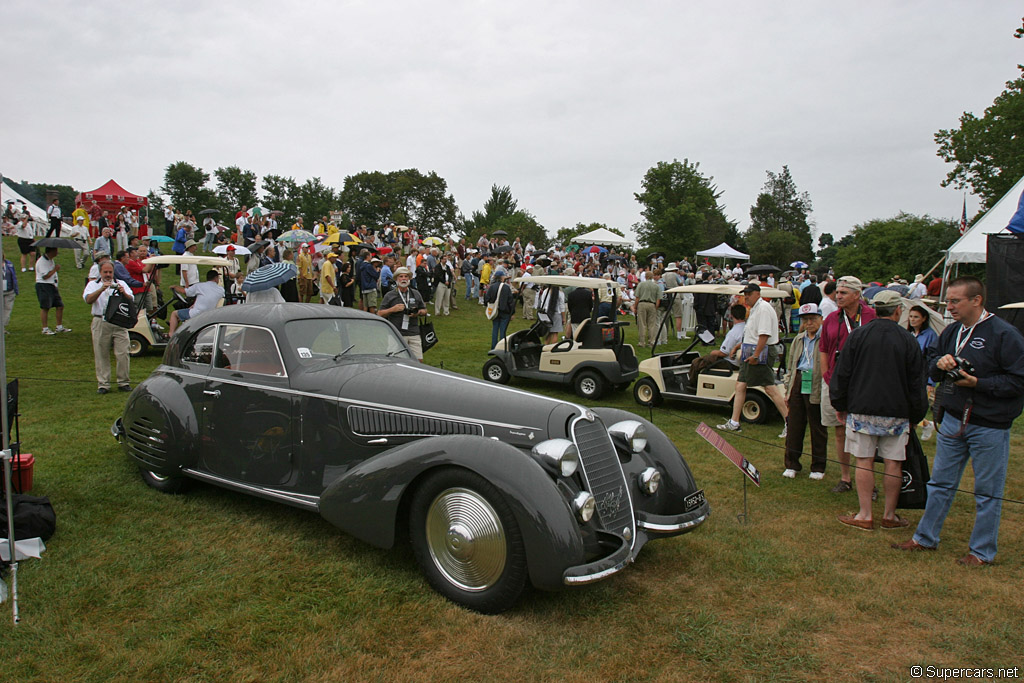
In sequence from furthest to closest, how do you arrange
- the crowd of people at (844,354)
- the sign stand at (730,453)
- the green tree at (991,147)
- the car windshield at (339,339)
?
1. the green tree at (991,147)
2. the car windshield at (339,339)
3. the sign stand at (730,453)
4. the crowd of people at (844,354)

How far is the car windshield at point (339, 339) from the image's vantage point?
494cm

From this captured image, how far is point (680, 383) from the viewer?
9.73 metres

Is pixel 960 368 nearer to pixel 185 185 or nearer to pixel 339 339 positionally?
pixel 339 339

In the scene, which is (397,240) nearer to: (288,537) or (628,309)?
(628,309)

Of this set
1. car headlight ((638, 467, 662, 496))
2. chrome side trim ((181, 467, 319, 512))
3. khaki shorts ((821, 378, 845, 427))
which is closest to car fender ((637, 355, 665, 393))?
khaki shorts ((821, 378, 845, 427))

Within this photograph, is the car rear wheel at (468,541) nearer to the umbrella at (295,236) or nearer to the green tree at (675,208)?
the umbrella at (295,236)

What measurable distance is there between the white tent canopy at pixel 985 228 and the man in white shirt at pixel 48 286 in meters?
19.7

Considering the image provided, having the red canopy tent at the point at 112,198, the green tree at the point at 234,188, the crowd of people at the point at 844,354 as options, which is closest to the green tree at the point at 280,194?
the green tree at the point at 234,188

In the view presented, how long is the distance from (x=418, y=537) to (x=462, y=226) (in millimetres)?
75147

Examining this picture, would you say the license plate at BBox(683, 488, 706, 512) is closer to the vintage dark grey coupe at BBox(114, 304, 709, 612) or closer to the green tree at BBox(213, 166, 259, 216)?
the vintage dark grey coupe at BBox(114, 304, 709, 612)

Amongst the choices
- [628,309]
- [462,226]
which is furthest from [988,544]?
[462,226]

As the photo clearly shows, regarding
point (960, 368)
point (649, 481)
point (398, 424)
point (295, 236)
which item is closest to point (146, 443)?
point (398, 424)

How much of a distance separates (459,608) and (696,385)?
6.80 meters

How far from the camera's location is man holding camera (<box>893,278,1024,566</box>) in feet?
13.5
